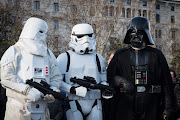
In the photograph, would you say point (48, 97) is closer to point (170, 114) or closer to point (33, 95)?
point (33, 95)

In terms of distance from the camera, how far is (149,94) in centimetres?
416

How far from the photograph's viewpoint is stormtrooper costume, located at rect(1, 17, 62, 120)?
3699mm

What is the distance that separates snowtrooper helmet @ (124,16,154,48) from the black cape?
14 centimetres

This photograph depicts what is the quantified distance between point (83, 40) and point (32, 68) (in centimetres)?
107

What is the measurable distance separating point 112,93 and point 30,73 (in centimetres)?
125

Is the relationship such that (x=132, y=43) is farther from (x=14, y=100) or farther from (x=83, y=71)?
(x=14, y=100)

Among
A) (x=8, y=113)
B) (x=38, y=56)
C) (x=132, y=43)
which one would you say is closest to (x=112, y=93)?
(x=132, y=43)

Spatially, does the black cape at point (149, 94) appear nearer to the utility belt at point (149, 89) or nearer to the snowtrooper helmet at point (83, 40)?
the utility belt at point (149, 89)

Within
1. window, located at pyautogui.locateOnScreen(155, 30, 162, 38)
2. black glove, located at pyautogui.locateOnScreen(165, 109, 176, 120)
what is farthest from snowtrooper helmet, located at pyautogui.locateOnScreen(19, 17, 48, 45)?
window, located at pyautogui.locateOnScreen(155, 30, 162, 38)

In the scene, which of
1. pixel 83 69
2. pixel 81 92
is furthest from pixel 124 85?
pixel 83 69

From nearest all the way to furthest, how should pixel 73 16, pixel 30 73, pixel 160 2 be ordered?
pixel 30 73 → pixel 73 16 → pixel 160 2

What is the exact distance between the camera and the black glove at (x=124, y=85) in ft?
13.4

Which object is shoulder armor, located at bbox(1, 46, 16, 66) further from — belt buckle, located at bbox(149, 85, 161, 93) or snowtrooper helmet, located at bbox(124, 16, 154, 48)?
belt buckle, located at bbox(149, 85, 161, 93)

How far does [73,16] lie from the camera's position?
16.5m
